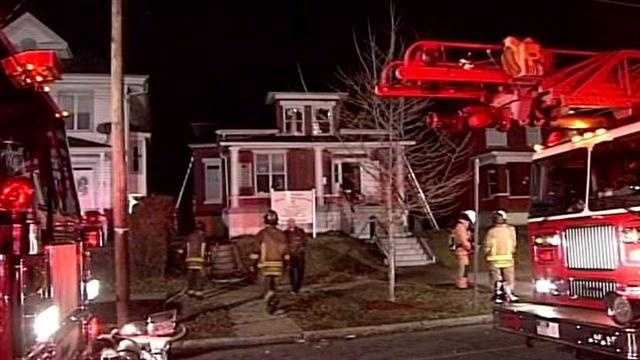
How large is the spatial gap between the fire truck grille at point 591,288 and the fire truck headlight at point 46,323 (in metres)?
4.83

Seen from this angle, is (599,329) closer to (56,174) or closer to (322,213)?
(56,174)

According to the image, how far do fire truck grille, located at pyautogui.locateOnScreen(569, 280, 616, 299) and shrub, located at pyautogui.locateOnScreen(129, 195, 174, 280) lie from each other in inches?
545

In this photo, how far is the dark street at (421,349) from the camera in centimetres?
1000

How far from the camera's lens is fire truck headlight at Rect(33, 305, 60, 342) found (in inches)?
169

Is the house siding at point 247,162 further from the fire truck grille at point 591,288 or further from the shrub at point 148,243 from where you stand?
the fire truck grille at point 591,288

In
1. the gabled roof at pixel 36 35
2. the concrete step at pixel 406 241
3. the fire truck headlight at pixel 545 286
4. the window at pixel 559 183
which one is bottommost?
the concrete step at pixel 406 241

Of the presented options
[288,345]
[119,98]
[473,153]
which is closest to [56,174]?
[119,98]

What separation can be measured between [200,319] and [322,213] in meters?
15.9

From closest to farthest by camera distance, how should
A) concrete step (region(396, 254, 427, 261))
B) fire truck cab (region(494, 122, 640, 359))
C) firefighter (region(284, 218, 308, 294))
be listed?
fire truck cab (region(494, 122, 640, 359)) < firefighter (region(284, 218, 308, 294)) < concrete step (region(396, 254, 427, 261))

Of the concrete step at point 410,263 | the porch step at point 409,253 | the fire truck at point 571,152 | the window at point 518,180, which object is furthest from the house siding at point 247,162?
the fire truck at point 571,152

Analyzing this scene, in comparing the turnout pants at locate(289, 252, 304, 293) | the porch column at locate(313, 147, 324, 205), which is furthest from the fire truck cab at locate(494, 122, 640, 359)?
the porch column at locate(313, 147, 324, 205)

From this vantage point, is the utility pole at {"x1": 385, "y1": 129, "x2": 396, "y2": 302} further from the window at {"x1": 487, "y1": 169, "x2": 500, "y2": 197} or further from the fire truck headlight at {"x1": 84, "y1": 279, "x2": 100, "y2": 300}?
the window at {"x1": 487, "y1": 169, "x2": 500, "y2": 197}

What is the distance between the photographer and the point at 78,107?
29.8 meters

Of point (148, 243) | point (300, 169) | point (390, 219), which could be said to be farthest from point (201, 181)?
point (390, 219)
